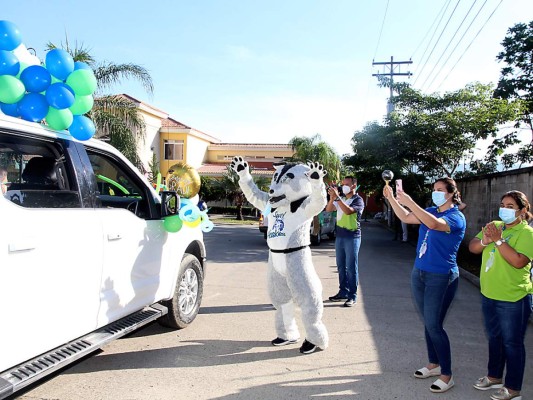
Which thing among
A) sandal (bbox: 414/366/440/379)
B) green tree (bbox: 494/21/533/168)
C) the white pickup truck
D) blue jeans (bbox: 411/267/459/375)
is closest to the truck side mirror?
the white pickup truck

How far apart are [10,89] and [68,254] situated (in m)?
1.21

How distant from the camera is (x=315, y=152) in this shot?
27578 mm

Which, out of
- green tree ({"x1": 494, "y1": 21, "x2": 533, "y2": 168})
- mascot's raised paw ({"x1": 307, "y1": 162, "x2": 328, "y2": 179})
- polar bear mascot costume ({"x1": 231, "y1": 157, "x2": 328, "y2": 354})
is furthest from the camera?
green tree ({"x1": 494, "y1": 21, "x2": 533, "y2": 168})

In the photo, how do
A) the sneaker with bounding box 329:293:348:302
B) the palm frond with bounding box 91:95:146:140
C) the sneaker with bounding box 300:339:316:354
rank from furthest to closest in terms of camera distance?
the palm frond with bounding box 91:95:146:140 → the sneaker with bounding box 329:293:348:302 → the sneaker with bounding box 300:339:316:354

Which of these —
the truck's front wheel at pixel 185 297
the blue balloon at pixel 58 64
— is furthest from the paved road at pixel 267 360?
the blue balloon at pixel 58 64

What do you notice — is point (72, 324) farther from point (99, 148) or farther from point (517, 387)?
point (517, 387)

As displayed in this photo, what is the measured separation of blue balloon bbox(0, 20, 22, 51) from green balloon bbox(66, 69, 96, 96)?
1.39 feet

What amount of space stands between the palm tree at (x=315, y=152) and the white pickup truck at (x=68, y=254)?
23.1 meters

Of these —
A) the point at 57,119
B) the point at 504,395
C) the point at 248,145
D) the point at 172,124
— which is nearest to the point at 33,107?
the point at 57,119

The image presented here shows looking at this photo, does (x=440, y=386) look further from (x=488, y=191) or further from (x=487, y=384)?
(x=488, y=191)

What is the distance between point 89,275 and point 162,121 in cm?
3159

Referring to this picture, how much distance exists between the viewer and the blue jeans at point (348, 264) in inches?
253

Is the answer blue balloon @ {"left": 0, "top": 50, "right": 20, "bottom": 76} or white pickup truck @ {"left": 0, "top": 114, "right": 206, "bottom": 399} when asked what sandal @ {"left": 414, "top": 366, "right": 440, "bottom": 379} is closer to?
white pickup truck @ {"left": 0, "top": 114, "right": 206, "bottom": 399}

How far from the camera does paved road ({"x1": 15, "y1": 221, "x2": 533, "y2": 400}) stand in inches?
144
